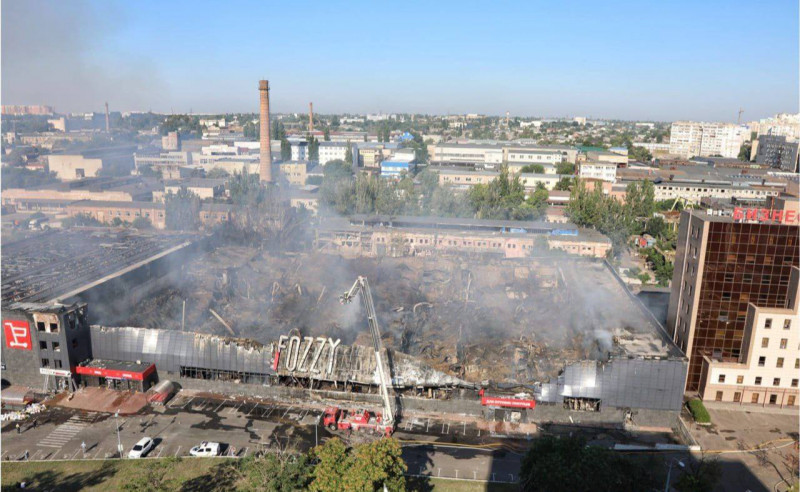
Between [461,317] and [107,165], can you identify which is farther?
[107,165]

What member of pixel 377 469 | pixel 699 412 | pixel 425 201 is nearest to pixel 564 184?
pixel 425 201

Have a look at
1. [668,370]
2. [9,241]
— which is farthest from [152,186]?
[668,370]

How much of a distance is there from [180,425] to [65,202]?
40403 millimetres

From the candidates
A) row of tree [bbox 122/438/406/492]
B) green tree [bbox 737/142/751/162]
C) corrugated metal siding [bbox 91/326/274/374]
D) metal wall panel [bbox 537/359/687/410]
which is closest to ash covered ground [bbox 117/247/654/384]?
metal wall panel [bbox 537/359/687/410]

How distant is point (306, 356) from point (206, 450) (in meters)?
5.53

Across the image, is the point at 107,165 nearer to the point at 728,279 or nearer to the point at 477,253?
the point at 477,253

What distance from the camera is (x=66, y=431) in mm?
21109

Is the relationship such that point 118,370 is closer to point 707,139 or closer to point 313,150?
point 313,150

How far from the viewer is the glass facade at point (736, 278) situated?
22.7 m

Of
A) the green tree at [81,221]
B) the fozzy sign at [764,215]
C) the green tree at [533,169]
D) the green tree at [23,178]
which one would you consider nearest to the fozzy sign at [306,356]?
the fozzy sign at [764,215]

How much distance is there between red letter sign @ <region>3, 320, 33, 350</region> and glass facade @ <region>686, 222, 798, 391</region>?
2854cm

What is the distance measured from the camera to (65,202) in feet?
173

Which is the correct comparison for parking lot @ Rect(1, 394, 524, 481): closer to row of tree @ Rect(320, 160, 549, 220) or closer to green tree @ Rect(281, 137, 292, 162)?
row of tree @ Rect(320, 160, 549, 220)

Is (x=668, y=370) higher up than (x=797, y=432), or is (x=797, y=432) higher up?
(x=668, y=370)
